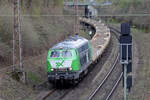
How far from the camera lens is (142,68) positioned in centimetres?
2502

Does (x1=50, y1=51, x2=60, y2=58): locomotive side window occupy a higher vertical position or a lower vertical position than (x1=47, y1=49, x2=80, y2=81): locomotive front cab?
higher

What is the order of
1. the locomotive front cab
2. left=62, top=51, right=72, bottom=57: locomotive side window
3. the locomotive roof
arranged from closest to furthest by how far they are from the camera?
the locomotive front cab
left=62, top=51, right=72, bottom=57: locomotive side window
the locomotive roof

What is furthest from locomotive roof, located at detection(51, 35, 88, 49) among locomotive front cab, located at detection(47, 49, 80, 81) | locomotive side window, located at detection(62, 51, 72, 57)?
locomotive front cab, located at detection(47, 49, 80, 81)

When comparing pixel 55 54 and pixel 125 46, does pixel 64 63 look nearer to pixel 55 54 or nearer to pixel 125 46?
pixel 55 54

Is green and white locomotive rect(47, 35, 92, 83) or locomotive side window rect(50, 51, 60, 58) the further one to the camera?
locomotive side window rect(50, 51, 60, 58)

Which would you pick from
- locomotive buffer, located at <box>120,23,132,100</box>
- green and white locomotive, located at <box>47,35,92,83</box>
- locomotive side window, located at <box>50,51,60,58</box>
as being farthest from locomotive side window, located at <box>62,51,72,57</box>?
locomotive buffer, located at <box>120,23,132,100</box>

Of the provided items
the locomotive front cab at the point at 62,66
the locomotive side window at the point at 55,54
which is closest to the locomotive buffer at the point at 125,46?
the locomotive front cab at the point at 62,66

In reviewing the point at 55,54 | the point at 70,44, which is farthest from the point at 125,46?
the point at 70,44

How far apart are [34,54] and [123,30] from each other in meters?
16.9

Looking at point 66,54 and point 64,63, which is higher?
point 66,54

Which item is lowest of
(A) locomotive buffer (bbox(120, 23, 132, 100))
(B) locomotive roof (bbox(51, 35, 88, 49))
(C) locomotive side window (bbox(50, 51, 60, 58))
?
(C) locomotive side window (bbox(50, 51, 60, 58))

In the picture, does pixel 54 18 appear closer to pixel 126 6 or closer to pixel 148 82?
pixel 148 82

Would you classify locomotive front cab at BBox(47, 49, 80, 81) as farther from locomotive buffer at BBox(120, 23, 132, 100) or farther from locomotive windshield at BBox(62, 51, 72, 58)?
locomotive buffer at BBox(120, 23, 132, 100)

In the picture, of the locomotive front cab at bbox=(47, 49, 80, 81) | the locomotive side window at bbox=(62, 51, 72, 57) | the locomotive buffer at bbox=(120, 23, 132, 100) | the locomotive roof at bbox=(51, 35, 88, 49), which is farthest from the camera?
the locomotive roof at bbox=(51, 35, 88, 49)
